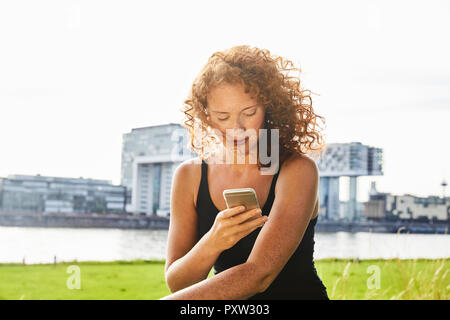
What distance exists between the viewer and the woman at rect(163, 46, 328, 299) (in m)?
0.93

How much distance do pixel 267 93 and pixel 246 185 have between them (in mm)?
258

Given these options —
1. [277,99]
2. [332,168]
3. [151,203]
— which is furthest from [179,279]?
[332,168]

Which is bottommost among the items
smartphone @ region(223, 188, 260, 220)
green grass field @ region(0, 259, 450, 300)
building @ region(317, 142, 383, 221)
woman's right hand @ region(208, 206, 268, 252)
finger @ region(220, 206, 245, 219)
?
green grass field @ region(0, 259, 450, 300)

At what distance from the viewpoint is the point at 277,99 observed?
3.86ft

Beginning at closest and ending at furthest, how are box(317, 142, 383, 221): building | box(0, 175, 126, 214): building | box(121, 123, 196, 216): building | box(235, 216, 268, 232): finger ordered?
1. box(235, 216, 268, 232): finger
2. box(121, 123, 196, 216): building
3. box(317, 142, 383, 221): building
4. box(0, 175, 126, 214): building

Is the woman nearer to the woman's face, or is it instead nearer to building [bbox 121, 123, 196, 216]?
the woman's face

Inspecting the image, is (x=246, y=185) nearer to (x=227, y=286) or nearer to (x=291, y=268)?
(x=291, y=268)

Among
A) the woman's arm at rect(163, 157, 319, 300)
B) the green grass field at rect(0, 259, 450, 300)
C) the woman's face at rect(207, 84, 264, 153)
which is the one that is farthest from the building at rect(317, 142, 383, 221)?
the woman's arm at rect(163, 157, 319, 300)

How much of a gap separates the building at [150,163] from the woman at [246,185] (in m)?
4.80

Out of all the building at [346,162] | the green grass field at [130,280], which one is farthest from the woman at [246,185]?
the building at [346,162]

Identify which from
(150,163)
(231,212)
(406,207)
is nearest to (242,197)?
(231,212)

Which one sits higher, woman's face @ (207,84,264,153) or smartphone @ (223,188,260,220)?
woman's face @ (207,84,264,153)

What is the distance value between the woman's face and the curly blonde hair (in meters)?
0.02

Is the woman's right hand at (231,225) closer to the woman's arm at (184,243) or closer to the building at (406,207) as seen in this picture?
the woman's arm at (184,243)
